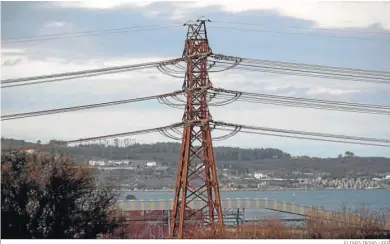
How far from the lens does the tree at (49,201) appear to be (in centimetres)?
1041

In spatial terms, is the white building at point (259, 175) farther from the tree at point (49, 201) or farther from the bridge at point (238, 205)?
the tree at point (49, 201)

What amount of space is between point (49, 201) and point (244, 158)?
555 cm

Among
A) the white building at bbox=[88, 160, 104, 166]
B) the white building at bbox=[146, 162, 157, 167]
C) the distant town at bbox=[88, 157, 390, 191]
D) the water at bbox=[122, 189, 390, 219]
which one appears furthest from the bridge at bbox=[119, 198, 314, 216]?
the water at bbox=[122, 189, 390, 219]

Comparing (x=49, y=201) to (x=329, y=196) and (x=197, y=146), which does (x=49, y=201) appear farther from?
(x=329, y=196)

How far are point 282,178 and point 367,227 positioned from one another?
278 inches

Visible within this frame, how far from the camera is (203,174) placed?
444 inches

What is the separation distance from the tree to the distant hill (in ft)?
1.64

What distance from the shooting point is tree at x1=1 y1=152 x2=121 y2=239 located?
34.1 ft

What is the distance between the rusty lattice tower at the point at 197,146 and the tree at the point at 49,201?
133 centimetres

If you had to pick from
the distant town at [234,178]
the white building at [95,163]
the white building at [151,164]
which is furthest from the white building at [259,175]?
the white building at [95,163]

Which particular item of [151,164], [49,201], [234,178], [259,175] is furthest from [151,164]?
[49,201]

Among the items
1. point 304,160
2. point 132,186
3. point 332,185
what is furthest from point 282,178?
point 132,186

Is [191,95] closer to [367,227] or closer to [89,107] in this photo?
[89,107]

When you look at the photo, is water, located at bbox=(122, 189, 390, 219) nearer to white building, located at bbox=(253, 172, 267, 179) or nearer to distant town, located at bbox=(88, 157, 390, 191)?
distant town, located at bbox=(88, 157, 390, 191)
